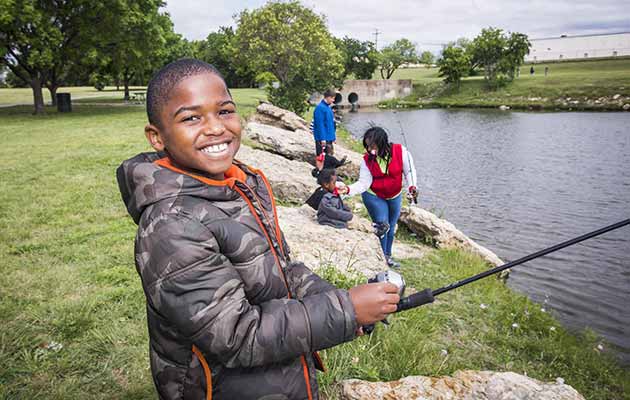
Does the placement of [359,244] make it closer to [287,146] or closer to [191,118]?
[191,118]

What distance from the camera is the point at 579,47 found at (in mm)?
108250

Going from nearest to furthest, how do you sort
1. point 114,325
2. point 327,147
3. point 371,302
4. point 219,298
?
point 219,298, point 371,302, point 114,325, point 327,147

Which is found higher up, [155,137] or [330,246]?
[155,137]

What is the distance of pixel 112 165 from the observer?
33.1 ft

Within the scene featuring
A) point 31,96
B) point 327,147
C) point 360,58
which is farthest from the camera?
point 360,58

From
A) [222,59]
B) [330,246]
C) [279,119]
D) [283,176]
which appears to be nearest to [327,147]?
[283,176]

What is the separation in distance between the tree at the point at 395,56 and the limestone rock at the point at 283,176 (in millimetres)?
84251

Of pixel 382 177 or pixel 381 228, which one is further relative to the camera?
pixel 381 228

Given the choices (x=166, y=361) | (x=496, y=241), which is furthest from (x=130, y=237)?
(x=496, y=241)

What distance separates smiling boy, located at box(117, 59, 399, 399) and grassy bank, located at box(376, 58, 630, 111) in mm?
46852

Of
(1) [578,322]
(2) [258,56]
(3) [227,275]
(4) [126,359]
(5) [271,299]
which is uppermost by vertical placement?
(2) [258,56]

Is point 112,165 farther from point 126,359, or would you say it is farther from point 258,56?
point 258,56

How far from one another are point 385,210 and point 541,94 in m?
50.1

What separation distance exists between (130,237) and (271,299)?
4.93 meters
